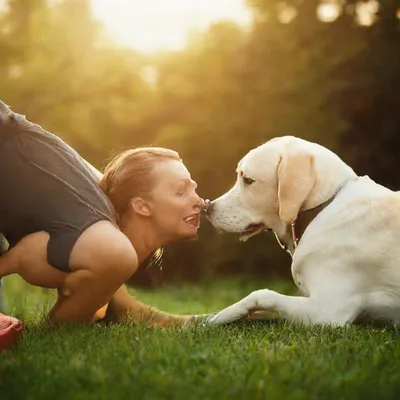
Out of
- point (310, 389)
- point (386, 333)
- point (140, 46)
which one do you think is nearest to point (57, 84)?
point (140, 46)

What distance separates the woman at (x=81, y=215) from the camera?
3.49 meters

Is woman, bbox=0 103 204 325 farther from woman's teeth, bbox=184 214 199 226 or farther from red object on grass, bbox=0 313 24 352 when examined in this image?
red object on grass, bbox=0 313 24 352

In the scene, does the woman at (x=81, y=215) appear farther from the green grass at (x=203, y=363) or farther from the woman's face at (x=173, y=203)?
the green grass at (x=203, y=363)

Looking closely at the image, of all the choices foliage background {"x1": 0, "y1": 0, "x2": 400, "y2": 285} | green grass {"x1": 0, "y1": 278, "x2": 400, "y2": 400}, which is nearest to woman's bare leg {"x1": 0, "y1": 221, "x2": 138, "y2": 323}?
green grass {"x1": 0, "y1": 278, "x2": 400, "y2": 400}

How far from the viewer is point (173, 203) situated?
13.5 feet

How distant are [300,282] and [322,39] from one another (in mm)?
5209

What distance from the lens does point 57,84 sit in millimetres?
10336

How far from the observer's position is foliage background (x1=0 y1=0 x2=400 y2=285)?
8.56m

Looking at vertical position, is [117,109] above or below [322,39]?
below

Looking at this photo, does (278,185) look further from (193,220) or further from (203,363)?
(203,363)

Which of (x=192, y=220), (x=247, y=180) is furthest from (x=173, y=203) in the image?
(x=247, y=180)

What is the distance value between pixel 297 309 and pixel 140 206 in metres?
1.01

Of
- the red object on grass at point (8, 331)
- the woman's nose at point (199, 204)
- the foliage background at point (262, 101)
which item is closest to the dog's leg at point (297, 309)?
the woman's nose at point (199, 204)

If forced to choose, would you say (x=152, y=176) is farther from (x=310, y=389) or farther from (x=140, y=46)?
(x=140, y=46)
